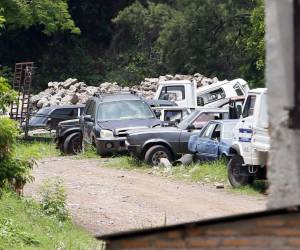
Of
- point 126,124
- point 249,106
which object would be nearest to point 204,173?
point 249,106

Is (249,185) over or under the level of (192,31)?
under

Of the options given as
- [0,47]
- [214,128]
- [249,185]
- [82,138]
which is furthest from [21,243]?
[0,47]

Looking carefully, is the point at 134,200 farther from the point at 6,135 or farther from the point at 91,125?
the point at 91,125

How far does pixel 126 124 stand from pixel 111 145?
771 millimetres

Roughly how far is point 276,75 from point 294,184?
638mm

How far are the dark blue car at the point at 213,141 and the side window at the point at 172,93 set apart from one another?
1129 cm

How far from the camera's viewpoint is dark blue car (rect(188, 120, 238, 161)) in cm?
2019

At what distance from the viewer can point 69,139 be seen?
28438 mm

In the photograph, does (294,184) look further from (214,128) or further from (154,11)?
(154,11)

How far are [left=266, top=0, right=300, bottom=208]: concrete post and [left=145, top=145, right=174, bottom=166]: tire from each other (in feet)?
57.8

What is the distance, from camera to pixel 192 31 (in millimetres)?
44938

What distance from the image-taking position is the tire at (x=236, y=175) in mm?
18016

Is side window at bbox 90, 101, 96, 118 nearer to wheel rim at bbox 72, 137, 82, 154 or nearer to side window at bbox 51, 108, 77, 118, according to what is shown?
wheel rim at bbox 72, 137, 82, 154

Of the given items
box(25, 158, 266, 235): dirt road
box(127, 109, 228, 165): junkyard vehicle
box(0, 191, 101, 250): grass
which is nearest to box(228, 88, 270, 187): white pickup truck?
box(25, 158, 266, 235): dirt road
